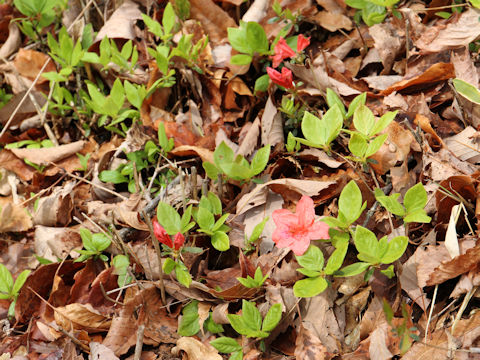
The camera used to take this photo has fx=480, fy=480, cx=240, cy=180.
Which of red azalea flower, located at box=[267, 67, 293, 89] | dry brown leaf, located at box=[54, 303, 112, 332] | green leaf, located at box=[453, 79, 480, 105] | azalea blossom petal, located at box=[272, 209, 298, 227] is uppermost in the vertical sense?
red azalea flower, located at box=[267, 67, 293, 89]

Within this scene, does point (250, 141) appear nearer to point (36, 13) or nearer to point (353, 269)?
point (353, 269)

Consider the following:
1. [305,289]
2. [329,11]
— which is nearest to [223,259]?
[305,289]

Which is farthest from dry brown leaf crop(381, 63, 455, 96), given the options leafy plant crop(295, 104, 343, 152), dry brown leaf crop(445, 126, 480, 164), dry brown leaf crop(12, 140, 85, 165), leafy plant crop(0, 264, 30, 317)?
leafy plant crop(0, 264, 30, 317)

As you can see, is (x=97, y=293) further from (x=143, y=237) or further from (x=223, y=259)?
(x=223, y=259)

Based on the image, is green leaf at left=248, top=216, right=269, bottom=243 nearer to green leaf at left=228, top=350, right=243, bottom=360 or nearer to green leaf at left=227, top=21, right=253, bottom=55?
green leaf at left=228, top=350, right=243, bottom=360

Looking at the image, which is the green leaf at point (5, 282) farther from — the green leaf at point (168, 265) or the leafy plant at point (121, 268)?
the green leaf at point (168, 265)

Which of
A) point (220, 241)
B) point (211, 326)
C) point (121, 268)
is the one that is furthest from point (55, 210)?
point (211, 326)

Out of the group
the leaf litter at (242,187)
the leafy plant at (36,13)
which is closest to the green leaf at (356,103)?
the leaf litter at (242,187)
